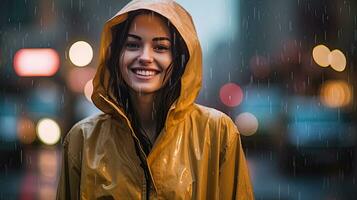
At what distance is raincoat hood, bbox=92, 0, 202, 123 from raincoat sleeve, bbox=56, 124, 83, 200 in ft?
0.82

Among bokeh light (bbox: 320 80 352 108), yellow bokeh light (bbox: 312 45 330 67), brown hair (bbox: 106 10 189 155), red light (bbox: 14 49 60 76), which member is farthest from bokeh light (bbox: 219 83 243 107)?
brown hair (bbox: 106 10 189 155)

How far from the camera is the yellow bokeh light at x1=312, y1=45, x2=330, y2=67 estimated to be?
32531 mm

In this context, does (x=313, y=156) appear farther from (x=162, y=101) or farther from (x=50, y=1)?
(x=50, y=1)

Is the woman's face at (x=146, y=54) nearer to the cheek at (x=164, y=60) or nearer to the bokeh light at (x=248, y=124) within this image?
the cheek at (x=164, y=60)

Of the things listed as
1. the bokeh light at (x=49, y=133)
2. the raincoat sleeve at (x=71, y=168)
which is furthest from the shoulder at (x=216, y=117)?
the bokeh light at (x=49, y=133)

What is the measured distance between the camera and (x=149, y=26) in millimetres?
3387

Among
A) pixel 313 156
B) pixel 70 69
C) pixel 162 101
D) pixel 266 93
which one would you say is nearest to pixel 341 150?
pixel 313 156

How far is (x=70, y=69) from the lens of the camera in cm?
3064

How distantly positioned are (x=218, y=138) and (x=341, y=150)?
14.6 metres

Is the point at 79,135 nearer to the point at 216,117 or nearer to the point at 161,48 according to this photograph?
the point at 161,48

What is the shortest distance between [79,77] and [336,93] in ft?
42.3

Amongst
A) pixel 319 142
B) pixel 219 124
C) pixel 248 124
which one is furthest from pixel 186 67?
pixel 248 124

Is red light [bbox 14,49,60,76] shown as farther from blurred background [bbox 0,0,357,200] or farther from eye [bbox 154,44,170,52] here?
eye [bbox 154,44,170,52]

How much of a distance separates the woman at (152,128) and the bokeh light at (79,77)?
27.2m
